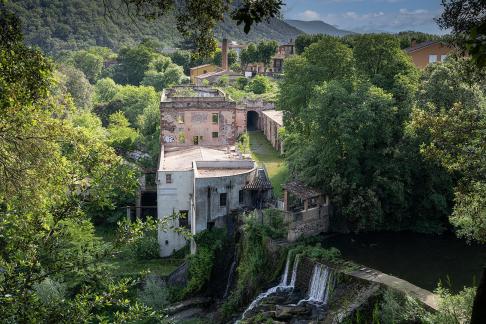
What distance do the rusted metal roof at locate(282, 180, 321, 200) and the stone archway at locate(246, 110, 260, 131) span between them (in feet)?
109

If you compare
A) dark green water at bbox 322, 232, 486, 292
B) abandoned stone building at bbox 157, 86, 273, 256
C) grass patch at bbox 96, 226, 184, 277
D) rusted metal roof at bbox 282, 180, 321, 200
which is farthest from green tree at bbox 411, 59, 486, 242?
grass patch at bbox 96, 226, 184, 277

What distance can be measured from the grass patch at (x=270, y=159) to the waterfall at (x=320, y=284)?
9521mm

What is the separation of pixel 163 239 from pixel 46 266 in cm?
2299

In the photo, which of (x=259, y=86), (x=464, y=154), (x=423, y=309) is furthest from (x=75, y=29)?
(x=423, y=309)

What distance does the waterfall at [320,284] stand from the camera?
Answer: 22.9 meters

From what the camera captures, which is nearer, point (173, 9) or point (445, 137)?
point (173, 9)

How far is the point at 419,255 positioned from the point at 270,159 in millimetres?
20004

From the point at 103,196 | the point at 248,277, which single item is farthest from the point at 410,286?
the point at 103,196

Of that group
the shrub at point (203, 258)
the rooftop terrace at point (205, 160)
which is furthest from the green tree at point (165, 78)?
the shrub at point (203, 258)

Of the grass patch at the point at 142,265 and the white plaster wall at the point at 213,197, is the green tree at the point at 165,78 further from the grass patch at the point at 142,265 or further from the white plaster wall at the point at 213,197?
the white plaster wall at the point at 213,197

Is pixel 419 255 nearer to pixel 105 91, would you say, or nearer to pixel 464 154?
pixel 464 154

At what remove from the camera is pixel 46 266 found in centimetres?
959

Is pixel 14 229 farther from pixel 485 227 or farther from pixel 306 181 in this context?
pixel 306 181

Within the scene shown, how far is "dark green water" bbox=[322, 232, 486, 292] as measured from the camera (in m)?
24.6
